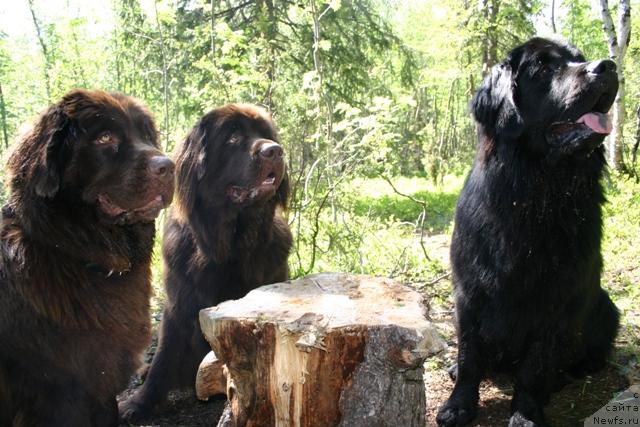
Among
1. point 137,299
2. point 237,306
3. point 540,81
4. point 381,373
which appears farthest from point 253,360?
point 540,81

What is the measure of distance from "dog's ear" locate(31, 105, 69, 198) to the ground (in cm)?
174

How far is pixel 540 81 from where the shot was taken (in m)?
2.88

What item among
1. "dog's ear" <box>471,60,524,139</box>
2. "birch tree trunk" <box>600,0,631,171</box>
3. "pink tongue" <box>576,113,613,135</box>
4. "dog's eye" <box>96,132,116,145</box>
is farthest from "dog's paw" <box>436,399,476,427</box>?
"birch tree trunk" <box>600,0,631,171</box>

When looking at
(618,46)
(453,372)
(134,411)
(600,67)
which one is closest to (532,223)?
(600,67)

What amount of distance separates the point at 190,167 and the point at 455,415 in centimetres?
221

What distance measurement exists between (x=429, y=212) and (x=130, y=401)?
8396 millimetres

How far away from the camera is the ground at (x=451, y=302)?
10.5ft

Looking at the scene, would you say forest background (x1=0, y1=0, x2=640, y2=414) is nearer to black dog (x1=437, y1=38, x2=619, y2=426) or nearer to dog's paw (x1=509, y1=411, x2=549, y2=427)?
black dog (x1=437, y1=38, x2=619, y2=426)

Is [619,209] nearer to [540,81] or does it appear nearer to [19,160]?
[540,81]

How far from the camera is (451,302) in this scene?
508cm

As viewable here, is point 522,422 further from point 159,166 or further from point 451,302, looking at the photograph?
point 451,302

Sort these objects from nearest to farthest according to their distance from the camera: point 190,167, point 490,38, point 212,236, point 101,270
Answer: point 101,270 → point 212,236 → point 190,167 → point 490,38

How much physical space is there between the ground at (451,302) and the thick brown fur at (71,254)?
103 cm

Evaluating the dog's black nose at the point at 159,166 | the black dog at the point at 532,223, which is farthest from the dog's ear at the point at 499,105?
the dog's black nose at the point at 159,166
